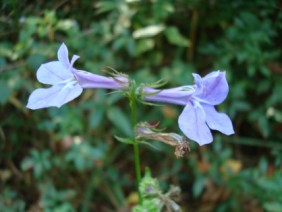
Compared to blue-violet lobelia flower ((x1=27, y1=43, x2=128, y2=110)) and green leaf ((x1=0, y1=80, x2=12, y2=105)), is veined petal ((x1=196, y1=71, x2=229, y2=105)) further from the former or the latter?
green leaf ((x1=0, y1=80, x2=12, y2=105))

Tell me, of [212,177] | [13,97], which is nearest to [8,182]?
[13,97]

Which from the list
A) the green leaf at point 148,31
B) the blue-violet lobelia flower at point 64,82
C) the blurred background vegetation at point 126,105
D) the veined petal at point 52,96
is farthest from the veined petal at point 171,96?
the green leaf at point 148,31

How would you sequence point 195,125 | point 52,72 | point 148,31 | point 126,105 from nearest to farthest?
point 195,125, point 52,72, point 148,31, point 126,105

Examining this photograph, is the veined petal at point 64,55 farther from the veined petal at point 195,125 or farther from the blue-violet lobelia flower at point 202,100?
the veined petal at point 195,125

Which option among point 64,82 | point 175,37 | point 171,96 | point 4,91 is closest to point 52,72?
point 64,82

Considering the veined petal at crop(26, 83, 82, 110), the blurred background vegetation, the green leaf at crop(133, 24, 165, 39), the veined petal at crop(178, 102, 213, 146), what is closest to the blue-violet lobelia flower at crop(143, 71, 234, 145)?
the veined petal at crop(178, 102, 213, 146)

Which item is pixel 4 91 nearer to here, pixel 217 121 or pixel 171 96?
pixel 171 96
